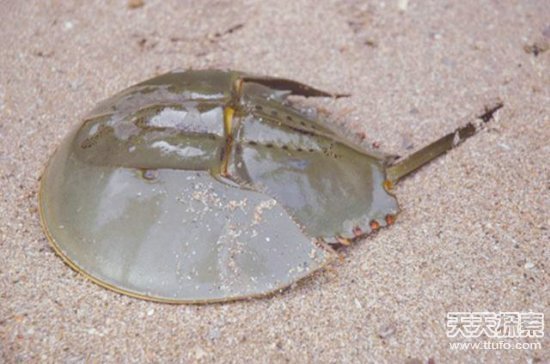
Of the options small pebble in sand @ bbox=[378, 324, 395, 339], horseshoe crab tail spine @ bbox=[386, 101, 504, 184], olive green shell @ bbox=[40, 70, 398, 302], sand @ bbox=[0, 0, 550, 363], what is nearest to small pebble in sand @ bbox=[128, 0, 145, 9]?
sand @ bbox=[0, 0, 550, 363]

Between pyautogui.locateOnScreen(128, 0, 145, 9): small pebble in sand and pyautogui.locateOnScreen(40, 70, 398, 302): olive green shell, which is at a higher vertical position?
pyautogui.locateOnScreen(40, 70, 398, 302): olive green shell

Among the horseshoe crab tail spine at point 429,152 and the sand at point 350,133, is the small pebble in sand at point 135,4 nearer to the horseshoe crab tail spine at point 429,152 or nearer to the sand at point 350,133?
the sand at point 350,133

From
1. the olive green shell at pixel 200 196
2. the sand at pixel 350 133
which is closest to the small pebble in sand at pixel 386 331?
the sand at pixel 350 133

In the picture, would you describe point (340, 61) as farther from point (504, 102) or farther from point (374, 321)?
point (374, 321)

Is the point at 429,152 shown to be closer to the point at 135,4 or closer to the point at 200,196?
the point at 200,196

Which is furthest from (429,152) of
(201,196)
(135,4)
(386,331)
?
(135,4)

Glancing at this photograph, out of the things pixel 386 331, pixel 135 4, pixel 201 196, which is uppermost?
pixel 201 196

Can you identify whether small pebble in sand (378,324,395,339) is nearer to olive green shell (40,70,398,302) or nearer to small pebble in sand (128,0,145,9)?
olive green shell (40,70,398,302)
